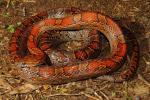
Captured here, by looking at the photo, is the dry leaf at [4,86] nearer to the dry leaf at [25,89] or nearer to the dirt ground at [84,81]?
the dirt ground at [84,81]

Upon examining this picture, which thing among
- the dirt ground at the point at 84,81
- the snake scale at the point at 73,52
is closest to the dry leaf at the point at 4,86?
the dirt ground at the point at 84,81

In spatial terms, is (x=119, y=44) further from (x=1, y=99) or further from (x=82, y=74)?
(x=1, y=99)

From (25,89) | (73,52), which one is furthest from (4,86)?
(73,52)

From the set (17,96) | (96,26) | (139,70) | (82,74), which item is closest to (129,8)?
(96,26)

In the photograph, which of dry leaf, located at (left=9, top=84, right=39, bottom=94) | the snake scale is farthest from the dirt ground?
the snake scale

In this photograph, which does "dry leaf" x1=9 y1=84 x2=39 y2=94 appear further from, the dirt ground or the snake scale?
the snake scale

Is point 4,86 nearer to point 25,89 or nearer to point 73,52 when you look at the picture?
point 25,89
